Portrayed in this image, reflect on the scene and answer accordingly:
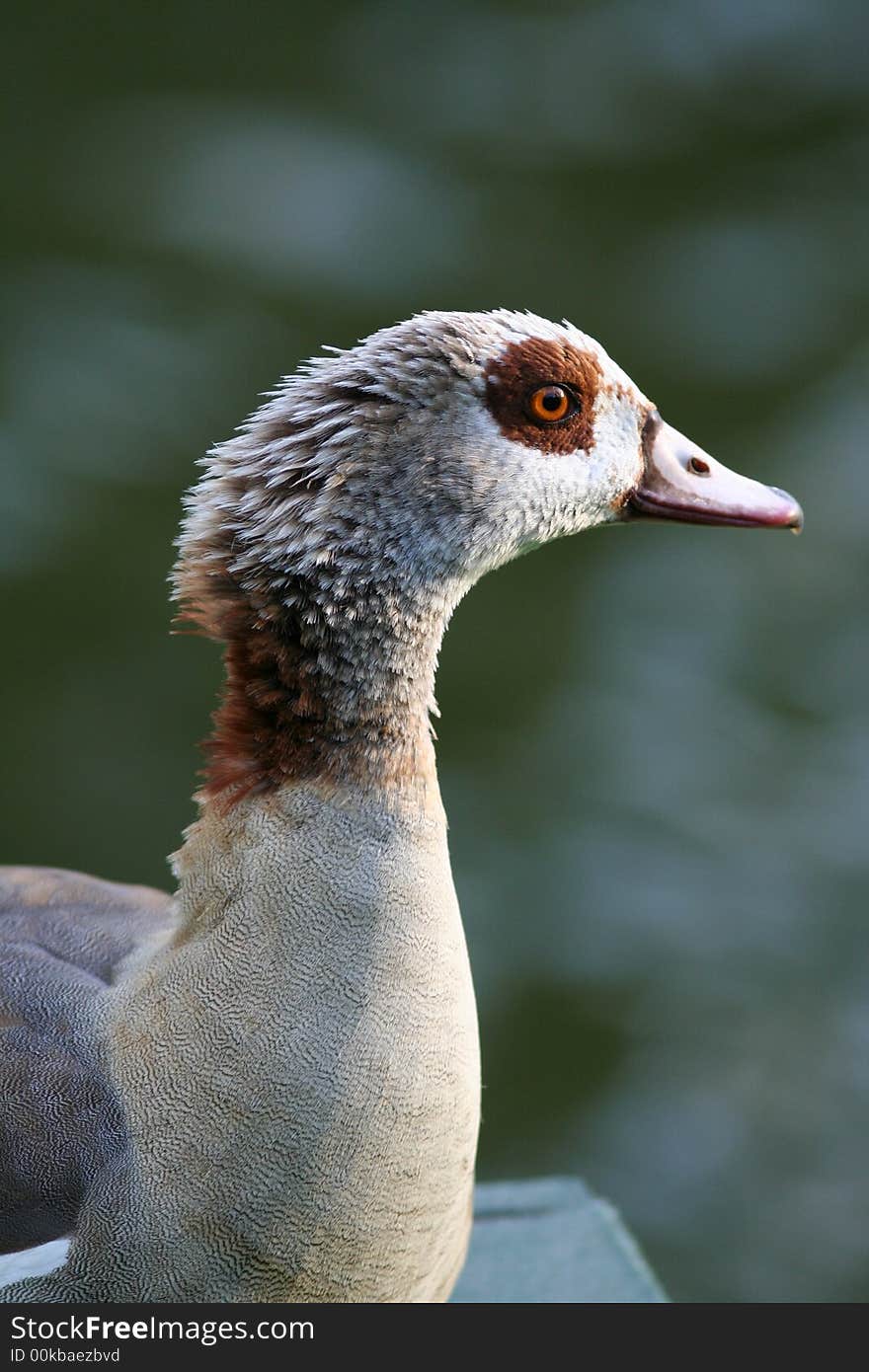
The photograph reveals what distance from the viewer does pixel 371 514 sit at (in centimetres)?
196

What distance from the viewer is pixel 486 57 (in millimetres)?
7016

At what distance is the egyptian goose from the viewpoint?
1972 mm

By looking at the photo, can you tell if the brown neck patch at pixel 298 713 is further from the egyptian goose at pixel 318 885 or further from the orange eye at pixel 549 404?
the orange eye at pixel 549 404

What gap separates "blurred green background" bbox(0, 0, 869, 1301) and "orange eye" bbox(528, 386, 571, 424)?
3122 millimetres

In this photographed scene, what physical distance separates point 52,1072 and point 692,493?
3.45ft

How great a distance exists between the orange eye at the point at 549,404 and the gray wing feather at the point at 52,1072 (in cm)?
77

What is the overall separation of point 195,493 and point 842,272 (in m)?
5.06

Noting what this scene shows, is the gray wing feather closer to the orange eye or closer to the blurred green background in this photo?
the orange eye

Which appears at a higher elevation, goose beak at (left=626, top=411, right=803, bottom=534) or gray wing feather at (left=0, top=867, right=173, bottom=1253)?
goose beak at (left=626, top=411, right=803, bottom=534)

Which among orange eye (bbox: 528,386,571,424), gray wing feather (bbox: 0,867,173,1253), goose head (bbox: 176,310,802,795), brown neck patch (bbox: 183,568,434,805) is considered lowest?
gray wing feather (bbox: 0,867,173,1253)

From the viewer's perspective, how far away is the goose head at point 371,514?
196 cm

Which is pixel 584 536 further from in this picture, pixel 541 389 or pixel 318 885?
pixel 318 885

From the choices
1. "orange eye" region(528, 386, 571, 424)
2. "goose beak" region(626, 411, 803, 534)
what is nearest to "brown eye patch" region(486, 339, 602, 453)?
"orange eye" region(528, 386, 571, 424)

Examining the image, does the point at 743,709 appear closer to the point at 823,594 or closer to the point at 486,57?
the point at 823,594
